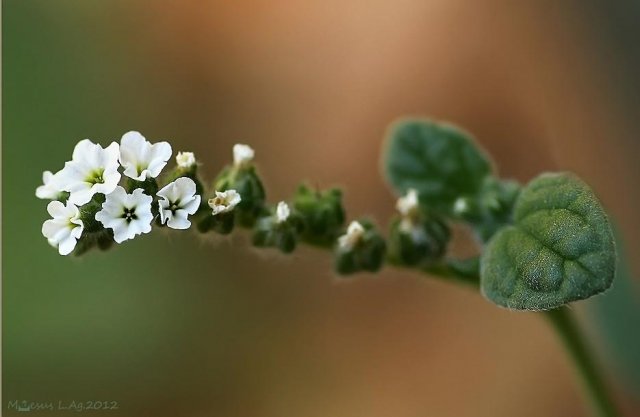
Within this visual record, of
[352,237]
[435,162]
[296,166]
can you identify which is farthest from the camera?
[296,166]

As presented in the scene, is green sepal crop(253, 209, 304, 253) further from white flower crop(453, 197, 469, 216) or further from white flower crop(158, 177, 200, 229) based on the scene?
white flower crop(453, 197, 469, 216)

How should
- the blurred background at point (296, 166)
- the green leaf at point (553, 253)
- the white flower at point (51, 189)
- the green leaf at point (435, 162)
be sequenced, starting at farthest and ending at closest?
1. the blurred background at point (296, 166)
2. the green leaf at point (435, 162)
3. the white flower at point (51, 189)
4. the green leaf at point (553, 253)

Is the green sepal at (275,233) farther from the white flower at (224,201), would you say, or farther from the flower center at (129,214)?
the flower center at (129,214)

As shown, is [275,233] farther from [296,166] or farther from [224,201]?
[296,166]

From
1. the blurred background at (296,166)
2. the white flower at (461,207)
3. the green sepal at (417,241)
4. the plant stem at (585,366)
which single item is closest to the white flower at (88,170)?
the green sepal at (417,241)

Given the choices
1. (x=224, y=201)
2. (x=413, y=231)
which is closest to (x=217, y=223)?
(x=224, y=201)

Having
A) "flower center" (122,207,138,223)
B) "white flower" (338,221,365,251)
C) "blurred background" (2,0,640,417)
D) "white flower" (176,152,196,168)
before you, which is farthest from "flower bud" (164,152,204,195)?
"blurred background" (2,0,640,417)

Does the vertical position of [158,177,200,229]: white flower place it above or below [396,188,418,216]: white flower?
below
